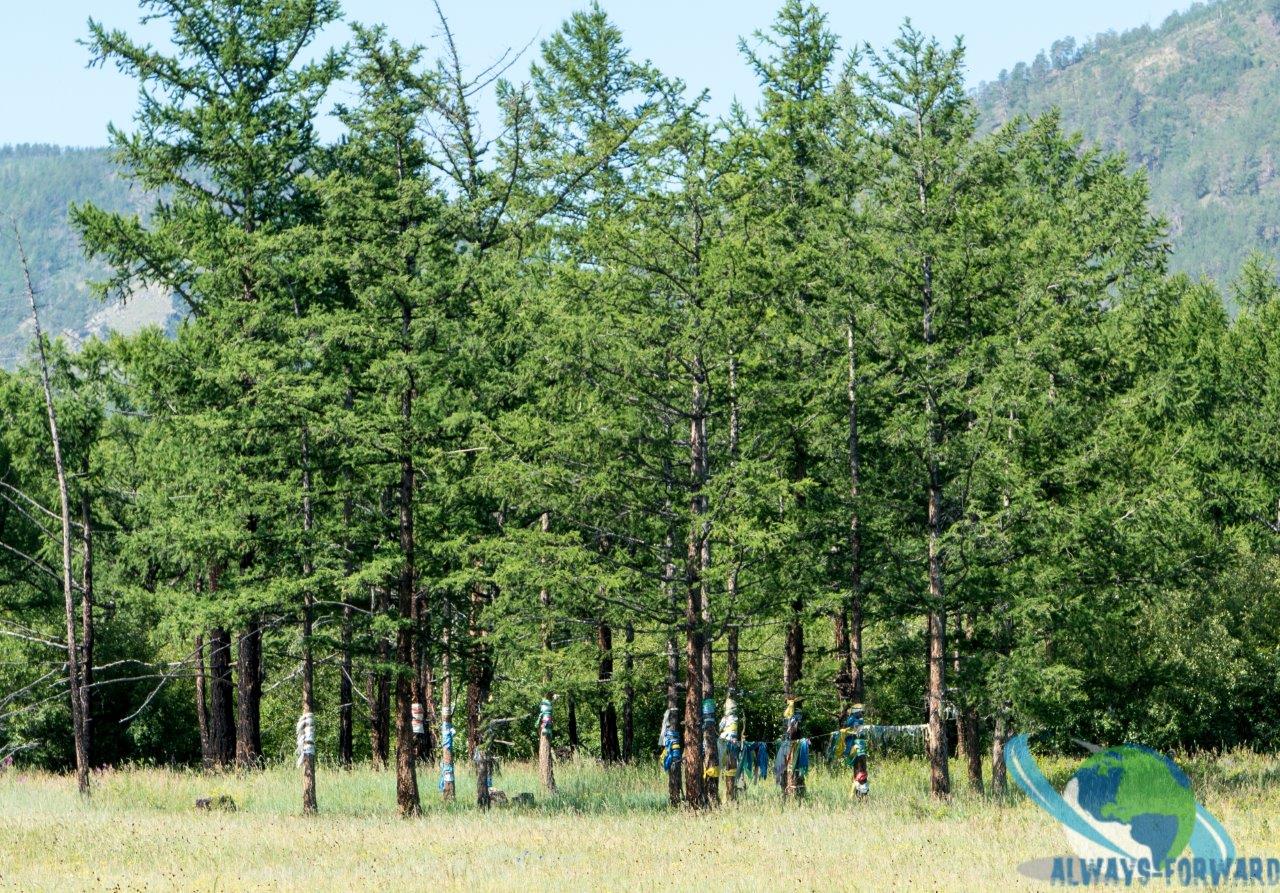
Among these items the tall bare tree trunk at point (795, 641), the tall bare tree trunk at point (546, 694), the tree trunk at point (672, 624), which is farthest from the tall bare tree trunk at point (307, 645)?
the tall bare tree trunk at point (795, 641)

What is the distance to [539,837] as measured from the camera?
20.2 metres

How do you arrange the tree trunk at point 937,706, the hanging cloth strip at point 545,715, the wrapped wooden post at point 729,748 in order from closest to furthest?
the tree trunk at point 937,706 → the wrapped wooden post at point 729,748 → the hanging cloth strip at point 545,715

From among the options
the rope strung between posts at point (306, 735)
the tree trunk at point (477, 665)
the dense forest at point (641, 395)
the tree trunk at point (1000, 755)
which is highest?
the dense forest at point (641, 395)

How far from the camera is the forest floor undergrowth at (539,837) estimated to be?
53.7 ft

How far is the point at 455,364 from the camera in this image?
23.2 m

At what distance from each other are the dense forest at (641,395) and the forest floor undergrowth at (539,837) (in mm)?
1475

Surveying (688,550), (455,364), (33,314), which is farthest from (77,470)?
(688,550)

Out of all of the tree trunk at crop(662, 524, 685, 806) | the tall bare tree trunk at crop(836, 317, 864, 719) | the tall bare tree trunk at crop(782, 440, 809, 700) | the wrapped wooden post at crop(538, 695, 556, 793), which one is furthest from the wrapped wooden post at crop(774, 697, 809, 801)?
the wrapped wooden post at crop(538, 695, 556, 793)

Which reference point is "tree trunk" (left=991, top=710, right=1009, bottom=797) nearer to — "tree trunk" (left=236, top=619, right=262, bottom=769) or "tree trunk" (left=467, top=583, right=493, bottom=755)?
"tree trunk" (left=467, top=583, right=493, bottom=755)

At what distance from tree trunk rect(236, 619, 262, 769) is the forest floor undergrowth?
62.4 inches

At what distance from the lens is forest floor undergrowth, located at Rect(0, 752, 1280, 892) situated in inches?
645

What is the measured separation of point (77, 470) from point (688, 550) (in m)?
18.1

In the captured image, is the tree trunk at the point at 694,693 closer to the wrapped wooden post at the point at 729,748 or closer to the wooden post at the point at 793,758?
the wrapped wooden post at the point at 729,748

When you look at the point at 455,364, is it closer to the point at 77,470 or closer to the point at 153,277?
the point at 153,277
